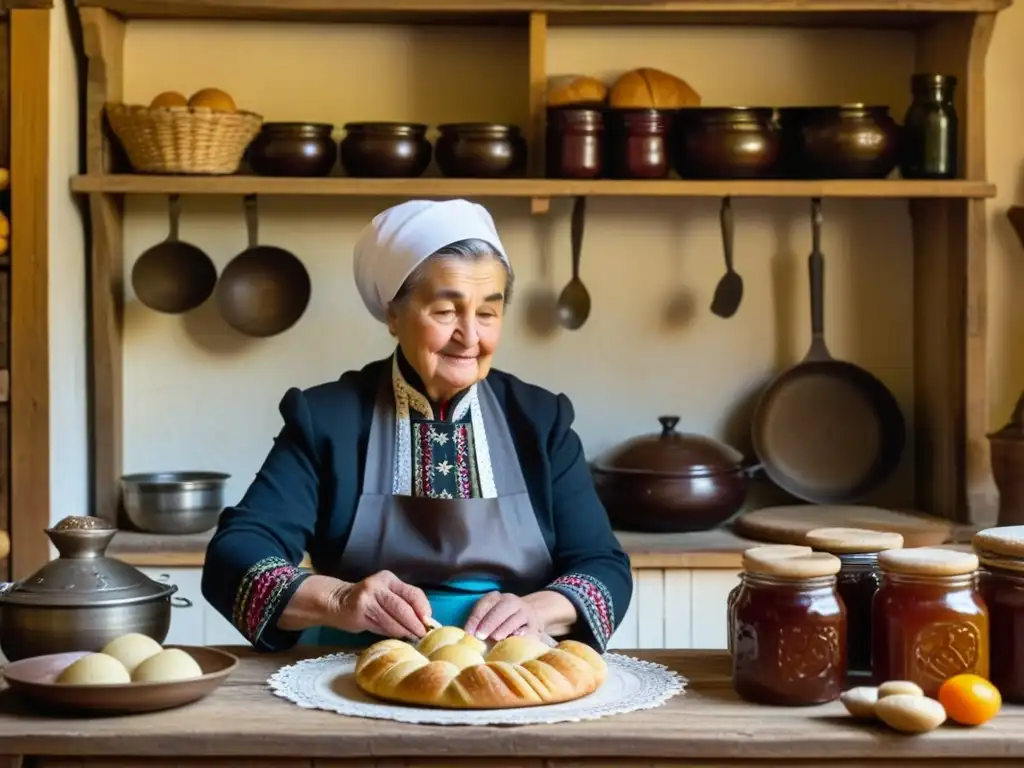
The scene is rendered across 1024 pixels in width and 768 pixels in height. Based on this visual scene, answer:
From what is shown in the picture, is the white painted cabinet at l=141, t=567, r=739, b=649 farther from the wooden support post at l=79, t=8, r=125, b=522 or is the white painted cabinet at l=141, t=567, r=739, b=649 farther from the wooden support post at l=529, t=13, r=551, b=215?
the wooden support post at l=529, t=13, r=551, b=215

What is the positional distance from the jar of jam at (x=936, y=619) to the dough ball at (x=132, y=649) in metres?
0.78

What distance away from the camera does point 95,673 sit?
145cm

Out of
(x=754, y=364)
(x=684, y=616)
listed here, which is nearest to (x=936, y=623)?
(x=684, y=616)

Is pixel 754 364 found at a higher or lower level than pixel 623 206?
lower

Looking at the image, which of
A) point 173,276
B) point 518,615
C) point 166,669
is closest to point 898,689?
point 518,615

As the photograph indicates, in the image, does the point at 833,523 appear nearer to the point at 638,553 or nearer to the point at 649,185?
the point at 638,553

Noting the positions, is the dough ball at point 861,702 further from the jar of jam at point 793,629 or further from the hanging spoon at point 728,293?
the hanging spoon at point 728,293

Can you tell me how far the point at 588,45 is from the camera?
347 centimetres

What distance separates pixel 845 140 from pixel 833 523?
2.79 ft

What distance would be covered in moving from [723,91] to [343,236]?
3.25 ft

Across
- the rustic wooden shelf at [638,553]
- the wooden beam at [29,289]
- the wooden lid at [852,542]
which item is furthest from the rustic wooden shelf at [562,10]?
the wooden lid at [852,542]

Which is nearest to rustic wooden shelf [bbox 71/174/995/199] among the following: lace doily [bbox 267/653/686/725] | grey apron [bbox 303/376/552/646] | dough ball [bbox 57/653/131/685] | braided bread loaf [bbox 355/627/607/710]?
grey apron [bbox 303/376/552/646]

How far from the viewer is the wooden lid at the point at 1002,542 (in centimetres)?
152

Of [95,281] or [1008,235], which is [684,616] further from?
[95,281]
